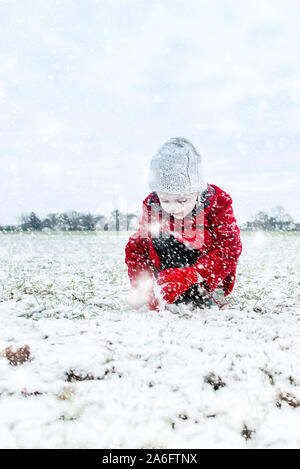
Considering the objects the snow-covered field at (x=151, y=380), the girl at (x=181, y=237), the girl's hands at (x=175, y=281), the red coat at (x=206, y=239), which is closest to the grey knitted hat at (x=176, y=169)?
the girl at (x=181, y=237)

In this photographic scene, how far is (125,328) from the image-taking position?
2.49 metres

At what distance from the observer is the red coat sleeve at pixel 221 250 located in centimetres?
291

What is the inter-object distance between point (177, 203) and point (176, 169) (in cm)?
31

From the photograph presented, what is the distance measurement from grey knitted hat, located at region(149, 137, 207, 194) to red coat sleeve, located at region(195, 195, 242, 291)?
1.24 feet

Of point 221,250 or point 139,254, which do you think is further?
point 139,254

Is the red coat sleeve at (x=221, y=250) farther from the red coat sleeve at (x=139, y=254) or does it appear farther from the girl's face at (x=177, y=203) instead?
the red coat sleeve at (x=139, y=254)

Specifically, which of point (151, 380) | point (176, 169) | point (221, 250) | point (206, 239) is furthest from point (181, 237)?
point (151, 380)

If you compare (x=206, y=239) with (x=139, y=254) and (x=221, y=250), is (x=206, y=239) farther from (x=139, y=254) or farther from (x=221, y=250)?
(x=139, y=254)

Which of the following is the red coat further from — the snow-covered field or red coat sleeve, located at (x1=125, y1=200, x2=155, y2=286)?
the snow-covered field

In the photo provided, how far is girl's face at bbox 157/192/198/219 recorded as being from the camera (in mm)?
2799

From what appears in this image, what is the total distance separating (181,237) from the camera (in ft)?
10.2


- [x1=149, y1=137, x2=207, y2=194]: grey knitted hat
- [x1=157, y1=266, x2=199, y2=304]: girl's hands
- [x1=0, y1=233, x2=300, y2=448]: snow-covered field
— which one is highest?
[x1=149, y1=137, x2=207, y2=194]: grey knitted hat

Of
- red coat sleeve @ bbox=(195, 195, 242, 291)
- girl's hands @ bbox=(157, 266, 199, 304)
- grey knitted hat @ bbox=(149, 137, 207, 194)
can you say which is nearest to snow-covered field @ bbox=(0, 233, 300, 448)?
girl's hands @ bbox=(157, 266, 199, 304)
